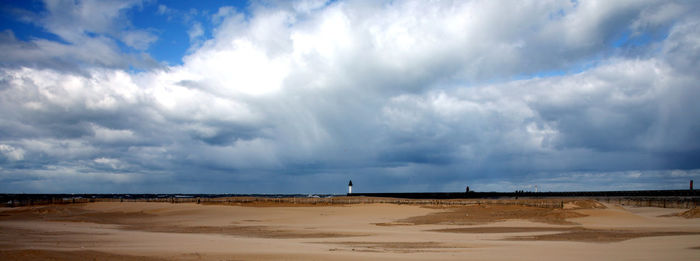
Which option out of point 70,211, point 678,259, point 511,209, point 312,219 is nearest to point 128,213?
point 70,211

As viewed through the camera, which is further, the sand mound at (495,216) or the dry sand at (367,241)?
the sand mound at (495,216)

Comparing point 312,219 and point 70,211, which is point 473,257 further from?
point 70,211

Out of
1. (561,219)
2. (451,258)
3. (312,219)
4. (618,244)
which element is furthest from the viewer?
(312,219)

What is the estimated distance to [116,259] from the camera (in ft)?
41.4

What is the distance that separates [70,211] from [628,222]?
48.1 metres

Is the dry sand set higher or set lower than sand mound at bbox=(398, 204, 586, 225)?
higher

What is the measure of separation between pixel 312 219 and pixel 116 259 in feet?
89.4

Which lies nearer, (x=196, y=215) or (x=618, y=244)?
(x=618, y=244)

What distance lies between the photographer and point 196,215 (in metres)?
44.4

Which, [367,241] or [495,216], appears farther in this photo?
[495,216]

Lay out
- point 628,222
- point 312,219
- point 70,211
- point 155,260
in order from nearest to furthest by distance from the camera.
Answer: point 155,260
point 628,222
point 312,219
point 70,211

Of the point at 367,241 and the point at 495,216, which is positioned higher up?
the point at 367,241

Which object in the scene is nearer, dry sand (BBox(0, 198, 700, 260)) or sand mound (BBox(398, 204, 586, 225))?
dry sand (BBox(0, 198, 700, 260))

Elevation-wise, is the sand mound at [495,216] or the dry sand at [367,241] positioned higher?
the dry sand at [367,241]
